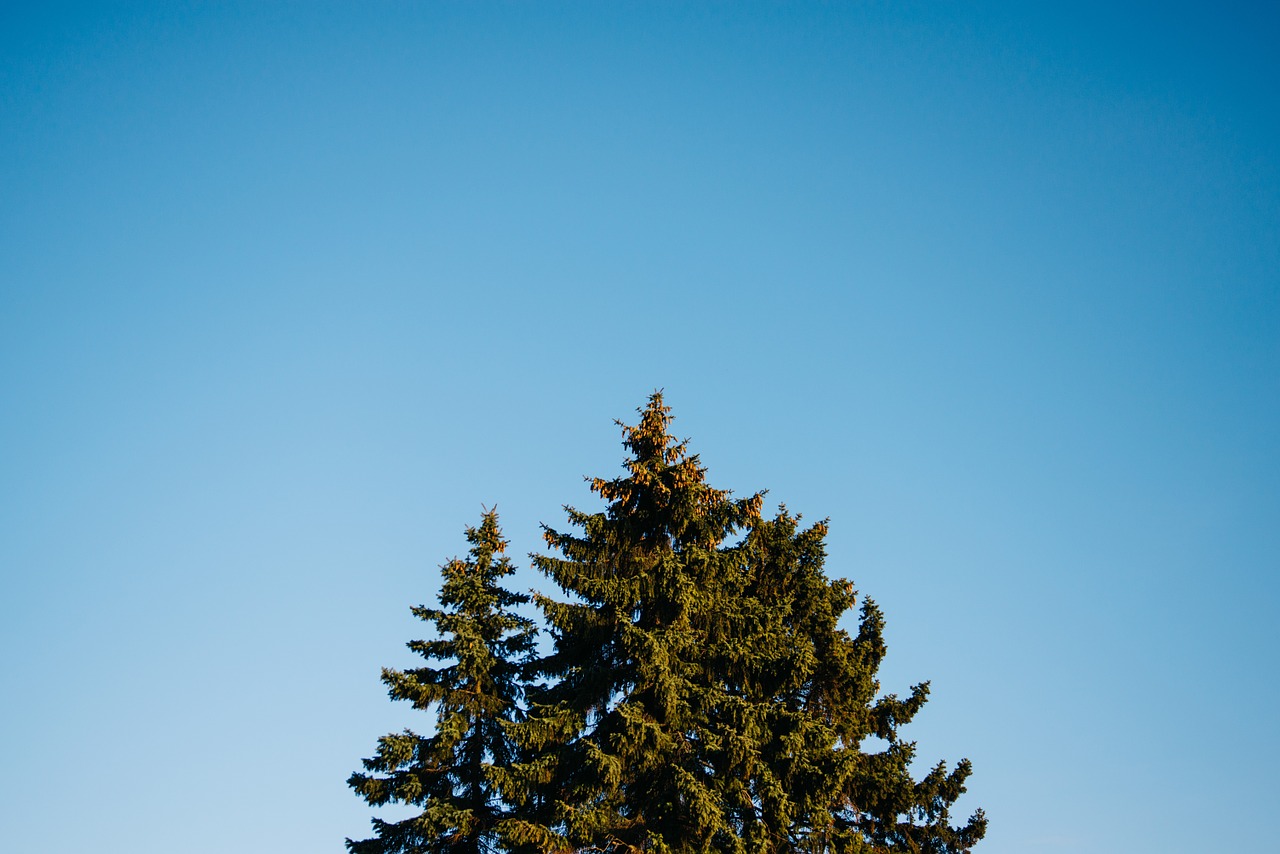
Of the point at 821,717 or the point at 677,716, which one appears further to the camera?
the point at 821,717

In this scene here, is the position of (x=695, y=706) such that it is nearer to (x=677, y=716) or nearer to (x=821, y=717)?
(x=677, y=716)

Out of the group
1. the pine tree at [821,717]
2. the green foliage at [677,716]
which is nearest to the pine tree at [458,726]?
the green foliage at [677,716]

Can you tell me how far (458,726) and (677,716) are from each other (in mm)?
5543

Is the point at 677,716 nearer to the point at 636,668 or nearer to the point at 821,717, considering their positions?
the point at 636,668

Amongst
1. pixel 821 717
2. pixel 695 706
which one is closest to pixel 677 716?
pixel 695 706

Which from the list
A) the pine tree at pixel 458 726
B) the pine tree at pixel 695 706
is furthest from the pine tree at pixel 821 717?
the pine tree at pixel 458 726

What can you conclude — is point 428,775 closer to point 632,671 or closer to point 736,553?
point 632,671

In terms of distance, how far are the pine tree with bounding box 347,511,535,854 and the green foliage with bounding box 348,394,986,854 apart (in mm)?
68

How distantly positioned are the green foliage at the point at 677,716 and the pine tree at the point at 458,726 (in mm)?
68

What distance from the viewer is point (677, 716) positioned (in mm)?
23297

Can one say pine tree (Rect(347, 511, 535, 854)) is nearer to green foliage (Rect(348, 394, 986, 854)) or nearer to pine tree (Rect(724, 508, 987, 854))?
green foliage (Rect(348, 394, 986, 854))

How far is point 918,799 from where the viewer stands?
87.6 ft

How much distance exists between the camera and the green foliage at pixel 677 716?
22.8 meters

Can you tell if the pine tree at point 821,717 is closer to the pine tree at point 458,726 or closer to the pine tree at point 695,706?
the pine tree at point 695,706
